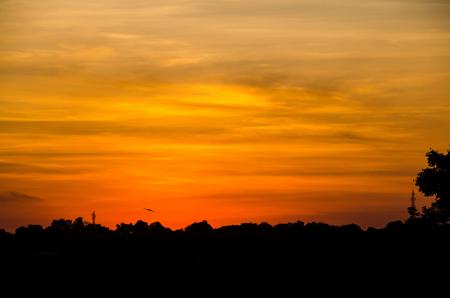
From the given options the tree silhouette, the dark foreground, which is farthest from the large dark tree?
the dark foreground

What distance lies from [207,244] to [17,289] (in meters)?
9.61

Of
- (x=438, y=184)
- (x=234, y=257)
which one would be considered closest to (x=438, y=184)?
(x=438, y=184)

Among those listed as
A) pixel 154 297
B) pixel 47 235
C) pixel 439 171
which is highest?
pixel 439 171

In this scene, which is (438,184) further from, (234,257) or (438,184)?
(234,257)

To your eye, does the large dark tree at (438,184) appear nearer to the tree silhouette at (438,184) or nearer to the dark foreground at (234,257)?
the tree silhouette at (438,184)

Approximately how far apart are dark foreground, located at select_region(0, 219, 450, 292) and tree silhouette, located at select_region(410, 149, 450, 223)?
76.6 feet

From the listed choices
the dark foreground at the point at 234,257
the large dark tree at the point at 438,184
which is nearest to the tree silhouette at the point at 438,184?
the large dark tree at the point at 438,184

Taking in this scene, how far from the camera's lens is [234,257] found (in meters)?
47.4

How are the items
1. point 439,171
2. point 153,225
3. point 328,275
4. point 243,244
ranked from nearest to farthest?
point 328,275 → point 243,244 → point 153,225 → point 439,171

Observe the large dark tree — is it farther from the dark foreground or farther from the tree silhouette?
the dark foreground

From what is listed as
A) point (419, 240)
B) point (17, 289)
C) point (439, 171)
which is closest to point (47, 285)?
point (17, 289)

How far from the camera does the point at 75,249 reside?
48.1m

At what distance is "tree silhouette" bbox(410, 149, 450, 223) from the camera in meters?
75.8

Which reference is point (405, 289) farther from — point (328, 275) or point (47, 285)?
point (47, 285)
